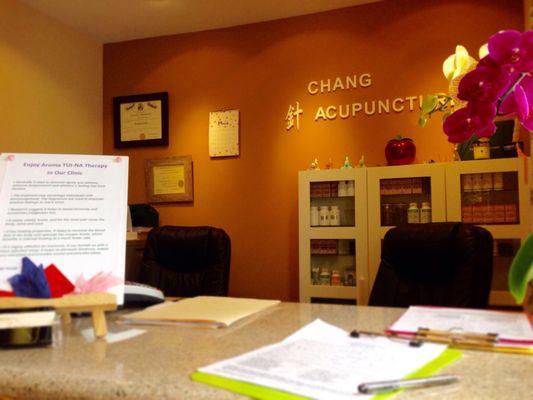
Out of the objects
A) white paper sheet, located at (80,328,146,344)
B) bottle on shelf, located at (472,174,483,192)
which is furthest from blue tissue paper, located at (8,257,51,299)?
bottle on shelf, located at (472,174,483,192)

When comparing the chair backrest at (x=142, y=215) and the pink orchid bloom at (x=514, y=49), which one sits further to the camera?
the chair backrest at (x=142, y=215)

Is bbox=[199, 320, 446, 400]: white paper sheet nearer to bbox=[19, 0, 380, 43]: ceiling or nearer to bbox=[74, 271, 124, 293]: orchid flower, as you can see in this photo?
bbox=[74, 271, 124, 293]: orchid flower

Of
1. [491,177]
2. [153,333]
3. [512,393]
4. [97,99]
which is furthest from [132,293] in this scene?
[97,99]

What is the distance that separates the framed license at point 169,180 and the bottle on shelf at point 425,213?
1.84 meters

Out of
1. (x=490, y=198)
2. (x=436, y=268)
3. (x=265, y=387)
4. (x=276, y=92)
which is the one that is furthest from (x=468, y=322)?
(x=276, y=92)

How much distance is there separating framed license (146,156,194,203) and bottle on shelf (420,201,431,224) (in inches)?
72.5

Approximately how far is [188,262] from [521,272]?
2.30 metres

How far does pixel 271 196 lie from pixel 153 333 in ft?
9.14

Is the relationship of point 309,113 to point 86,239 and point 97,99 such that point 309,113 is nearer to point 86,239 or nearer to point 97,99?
point 97,99

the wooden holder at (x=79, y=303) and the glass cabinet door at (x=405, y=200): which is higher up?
the glass cabinet door at (x=405, y=200)

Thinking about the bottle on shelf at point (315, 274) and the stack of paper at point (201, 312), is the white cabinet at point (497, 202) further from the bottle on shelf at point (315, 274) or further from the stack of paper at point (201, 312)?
the stack of paper at point (201, 312)

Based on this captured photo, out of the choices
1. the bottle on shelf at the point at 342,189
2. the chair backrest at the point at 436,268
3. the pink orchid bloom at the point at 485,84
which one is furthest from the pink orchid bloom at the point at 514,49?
the bottle on shelf at the point at 342,189

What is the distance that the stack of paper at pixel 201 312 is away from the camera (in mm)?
975

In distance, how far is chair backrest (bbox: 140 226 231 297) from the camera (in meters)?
2.60
